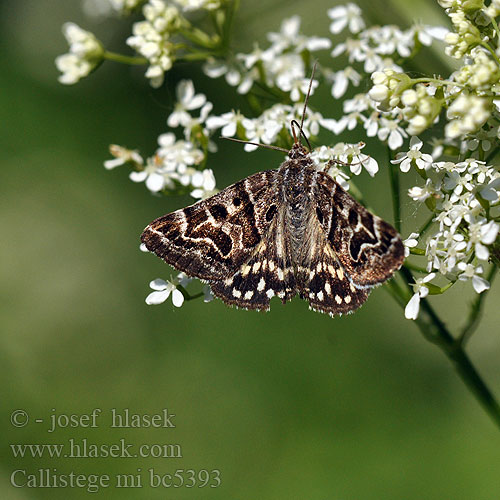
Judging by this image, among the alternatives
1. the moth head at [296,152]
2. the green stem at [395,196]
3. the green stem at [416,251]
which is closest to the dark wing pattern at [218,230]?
the moth head at [296,152]

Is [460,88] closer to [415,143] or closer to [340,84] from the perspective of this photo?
[415,143]

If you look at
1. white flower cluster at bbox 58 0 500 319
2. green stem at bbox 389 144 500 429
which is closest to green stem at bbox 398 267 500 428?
green stem at bbox 389 144 500 429

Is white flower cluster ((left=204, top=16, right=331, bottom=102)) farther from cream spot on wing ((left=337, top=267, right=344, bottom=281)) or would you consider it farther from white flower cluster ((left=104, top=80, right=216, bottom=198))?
cream spot on wing ((left=337, top=267, right=344, bottom=281))

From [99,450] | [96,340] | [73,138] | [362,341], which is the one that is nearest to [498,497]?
[362,341]

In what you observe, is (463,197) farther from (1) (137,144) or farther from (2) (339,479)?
(1) (137,144)

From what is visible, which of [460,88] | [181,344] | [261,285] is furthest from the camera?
[181,344]

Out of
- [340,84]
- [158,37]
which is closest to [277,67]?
[340,84]
